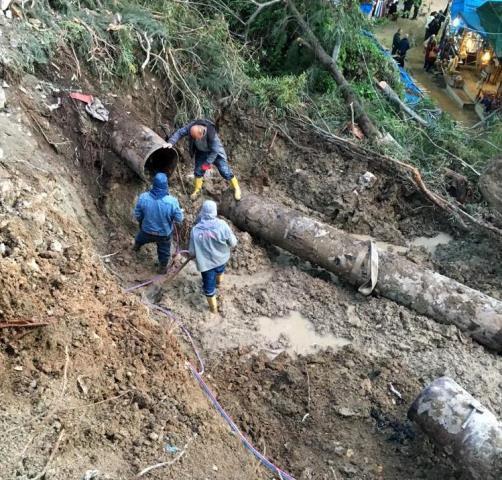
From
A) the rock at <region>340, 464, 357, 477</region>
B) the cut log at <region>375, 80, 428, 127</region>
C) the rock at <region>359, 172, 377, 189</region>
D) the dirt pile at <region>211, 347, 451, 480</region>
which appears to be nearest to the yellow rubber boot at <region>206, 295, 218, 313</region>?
the dirt pile at <region>211, 347, 451, 480</region>

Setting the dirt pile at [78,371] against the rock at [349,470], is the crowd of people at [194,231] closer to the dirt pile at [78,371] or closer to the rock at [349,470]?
the dirt pile at [78,371]

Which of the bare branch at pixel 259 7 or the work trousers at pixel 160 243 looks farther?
the bare branch at pixel 259 7

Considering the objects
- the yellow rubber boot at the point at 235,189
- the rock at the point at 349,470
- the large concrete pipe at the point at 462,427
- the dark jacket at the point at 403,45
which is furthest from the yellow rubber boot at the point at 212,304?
the dark jacket at the point at 403,45

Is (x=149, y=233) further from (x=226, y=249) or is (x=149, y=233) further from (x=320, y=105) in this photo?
(x=320, y=105)

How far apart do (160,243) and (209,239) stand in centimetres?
80

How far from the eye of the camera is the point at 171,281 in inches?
247

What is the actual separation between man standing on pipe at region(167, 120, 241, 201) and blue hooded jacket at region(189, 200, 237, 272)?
1226 mm

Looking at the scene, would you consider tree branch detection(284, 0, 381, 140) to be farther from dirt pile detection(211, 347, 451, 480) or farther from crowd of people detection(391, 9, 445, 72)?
crowd of people detection(391, 9, 445, 72)

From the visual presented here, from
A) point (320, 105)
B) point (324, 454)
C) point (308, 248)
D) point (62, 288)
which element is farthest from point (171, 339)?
point (320, 105)

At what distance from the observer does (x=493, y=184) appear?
7.64m

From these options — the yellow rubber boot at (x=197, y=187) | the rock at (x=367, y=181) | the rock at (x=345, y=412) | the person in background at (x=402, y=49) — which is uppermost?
the person in background at (x=402, y=49)

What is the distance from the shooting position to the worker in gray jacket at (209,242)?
18.5 feet

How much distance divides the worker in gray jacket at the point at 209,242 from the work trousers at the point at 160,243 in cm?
53

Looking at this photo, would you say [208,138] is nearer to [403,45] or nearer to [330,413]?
[330,413]
